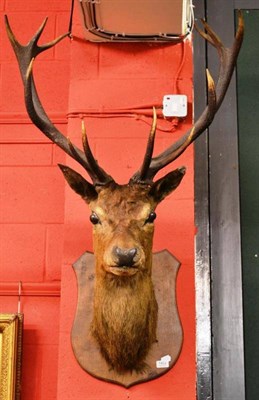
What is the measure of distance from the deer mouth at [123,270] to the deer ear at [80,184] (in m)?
0.32

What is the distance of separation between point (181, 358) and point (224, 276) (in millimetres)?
451

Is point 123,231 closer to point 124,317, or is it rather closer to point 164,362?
point 124,317

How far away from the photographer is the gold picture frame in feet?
9.94

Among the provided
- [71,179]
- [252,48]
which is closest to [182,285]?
[71,179]

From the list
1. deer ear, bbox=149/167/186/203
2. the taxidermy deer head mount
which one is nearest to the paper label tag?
the taxidermy deer head mount

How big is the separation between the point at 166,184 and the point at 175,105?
23.1 inches

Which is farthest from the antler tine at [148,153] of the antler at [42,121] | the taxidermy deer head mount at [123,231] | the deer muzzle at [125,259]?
the deer muzzle at [125,259]

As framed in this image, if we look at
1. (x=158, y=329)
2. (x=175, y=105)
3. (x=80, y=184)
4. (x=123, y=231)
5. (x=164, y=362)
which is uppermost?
(x=175, y=105)

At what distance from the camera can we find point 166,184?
108 inches

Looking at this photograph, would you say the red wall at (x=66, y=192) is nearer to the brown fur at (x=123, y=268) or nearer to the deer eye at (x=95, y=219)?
the brown fur at (x=123, y=268)

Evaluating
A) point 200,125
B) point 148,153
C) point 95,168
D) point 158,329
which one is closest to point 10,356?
point 158,329

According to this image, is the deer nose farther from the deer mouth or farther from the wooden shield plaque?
the wooden shield plaque

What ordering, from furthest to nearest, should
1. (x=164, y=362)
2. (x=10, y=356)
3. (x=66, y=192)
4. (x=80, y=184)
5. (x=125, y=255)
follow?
1. (x=66, y=192)
2. (x=10, y=356)
3. (x=164, y=362)
4. (x=80, y=184)
5. (x=125, y=255)

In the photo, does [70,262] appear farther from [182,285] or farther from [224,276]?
[224,276]
